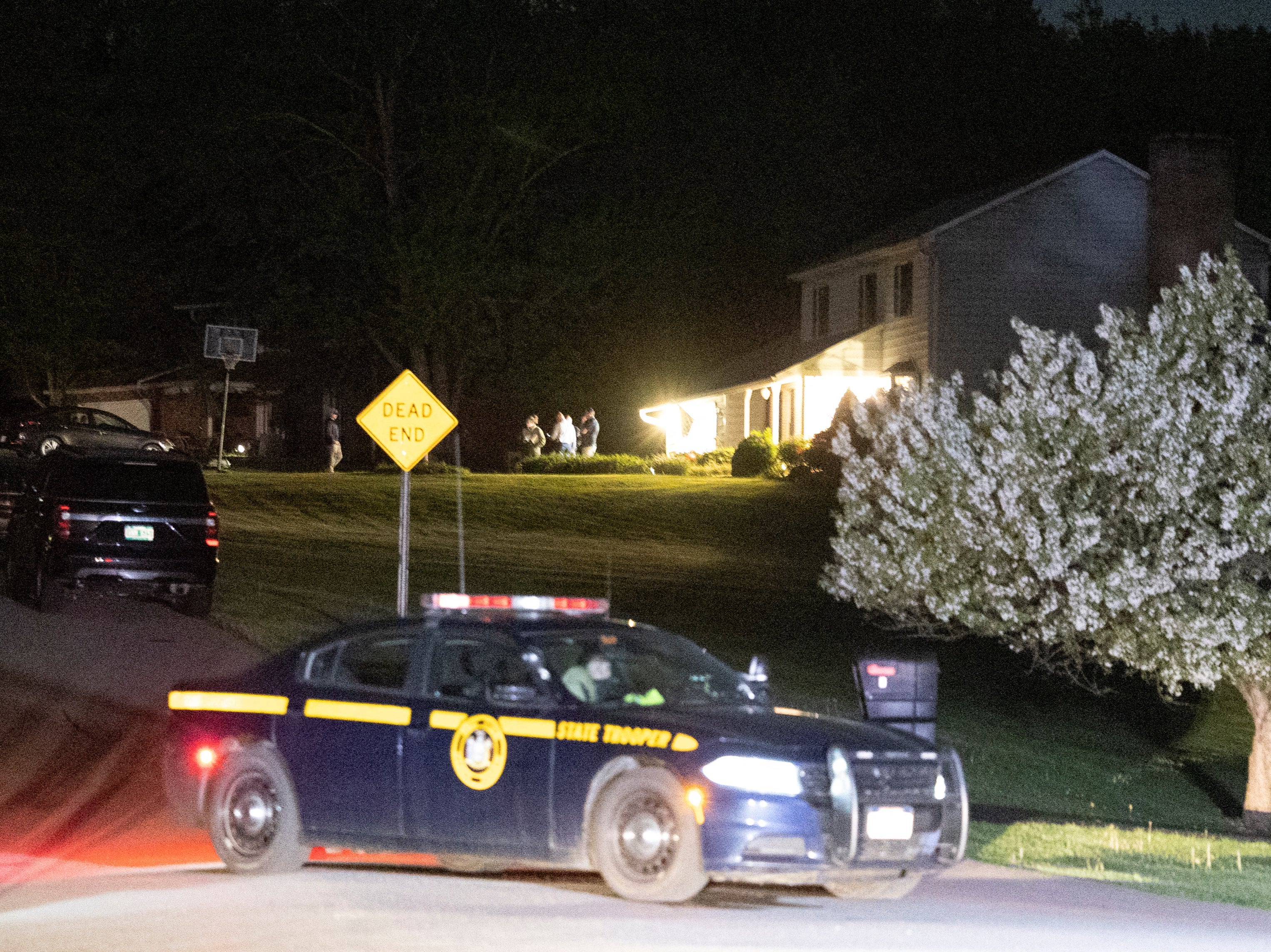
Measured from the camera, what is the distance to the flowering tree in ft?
50.9

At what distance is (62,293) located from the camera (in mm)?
48375

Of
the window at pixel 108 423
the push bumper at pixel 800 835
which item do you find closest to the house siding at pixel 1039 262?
the window at pixel 108 423

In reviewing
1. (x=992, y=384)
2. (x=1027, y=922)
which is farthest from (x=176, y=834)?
(x=992, y=384)

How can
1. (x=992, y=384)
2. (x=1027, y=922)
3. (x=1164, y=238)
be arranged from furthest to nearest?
1. (x=1164, y=238)
2. (x=992, y=384)
3. (x=1027, y=922)

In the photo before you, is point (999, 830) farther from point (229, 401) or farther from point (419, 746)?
point (229, 401)

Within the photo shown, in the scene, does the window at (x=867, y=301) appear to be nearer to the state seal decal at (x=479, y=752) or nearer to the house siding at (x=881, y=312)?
the house siding at (x=881, y=312)

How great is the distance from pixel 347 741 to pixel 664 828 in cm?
189

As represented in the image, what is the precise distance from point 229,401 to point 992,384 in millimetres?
49001

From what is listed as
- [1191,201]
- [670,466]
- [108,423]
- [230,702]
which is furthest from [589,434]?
[230,702]

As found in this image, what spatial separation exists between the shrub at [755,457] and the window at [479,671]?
3093 centimetres

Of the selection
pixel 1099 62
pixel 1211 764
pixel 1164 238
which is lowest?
pixel 1211 764

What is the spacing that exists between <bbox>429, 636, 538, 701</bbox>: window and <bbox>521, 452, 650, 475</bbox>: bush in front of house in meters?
32.8

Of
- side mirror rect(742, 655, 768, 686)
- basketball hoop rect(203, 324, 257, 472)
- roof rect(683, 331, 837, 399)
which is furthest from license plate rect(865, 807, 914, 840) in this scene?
roof rect(683, 331, 837, 399)

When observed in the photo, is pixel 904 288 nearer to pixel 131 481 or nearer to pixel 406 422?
pixel 131 481
